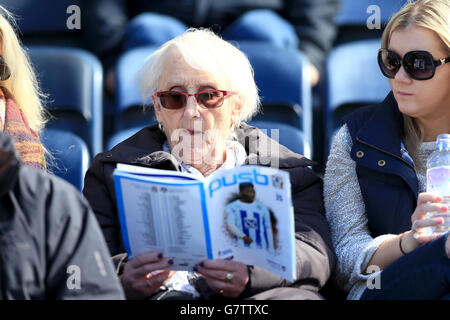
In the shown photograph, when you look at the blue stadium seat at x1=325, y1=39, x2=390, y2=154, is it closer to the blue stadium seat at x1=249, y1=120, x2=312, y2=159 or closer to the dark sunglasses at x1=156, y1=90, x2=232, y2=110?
the blue stadium seat at x1=249, y1=120, x2=312, y2=159

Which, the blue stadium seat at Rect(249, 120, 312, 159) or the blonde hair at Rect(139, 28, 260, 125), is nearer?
the blonde hair at Rect(139, 28, 260, 125)

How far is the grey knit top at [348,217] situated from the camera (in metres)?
2.18

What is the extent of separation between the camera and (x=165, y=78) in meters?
2.40

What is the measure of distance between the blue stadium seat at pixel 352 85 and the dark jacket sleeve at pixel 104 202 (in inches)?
54.3

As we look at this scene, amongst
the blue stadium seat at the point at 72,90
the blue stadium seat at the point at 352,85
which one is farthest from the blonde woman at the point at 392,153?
the blue stadium seat at the point at 72,90

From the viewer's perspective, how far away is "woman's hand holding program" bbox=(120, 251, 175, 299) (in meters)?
1.96

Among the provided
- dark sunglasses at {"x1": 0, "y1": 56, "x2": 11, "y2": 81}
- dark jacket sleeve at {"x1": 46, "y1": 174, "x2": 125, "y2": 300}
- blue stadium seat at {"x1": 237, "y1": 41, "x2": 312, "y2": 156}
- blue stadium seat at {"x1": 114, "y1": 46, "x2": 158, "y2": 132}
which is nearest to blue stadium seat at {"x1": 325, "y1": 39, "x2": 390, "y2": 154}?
blue stadium seat at {"x1": 237, "y1": 41, "x2": 312, "y2": 156}

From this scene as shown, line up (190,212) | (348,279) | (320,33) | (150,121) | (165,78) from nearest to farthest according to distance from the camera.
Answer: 1. (190,212)
2. (348,279)
3. (165,78)
4. (150,121)
5. (320,33)

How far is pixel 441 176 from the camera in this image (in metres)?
2.10

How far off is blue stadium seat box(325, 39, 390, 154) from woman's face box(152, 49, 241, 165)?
44.5 inches

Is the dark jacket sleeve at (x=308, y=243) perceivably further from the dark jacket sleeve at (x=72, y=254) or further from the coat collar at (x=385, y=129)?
the dark jacket sleeve at (x=72, y=254)

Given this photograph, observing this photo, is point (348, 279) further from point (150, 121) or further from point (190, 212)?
point (150, 121)
